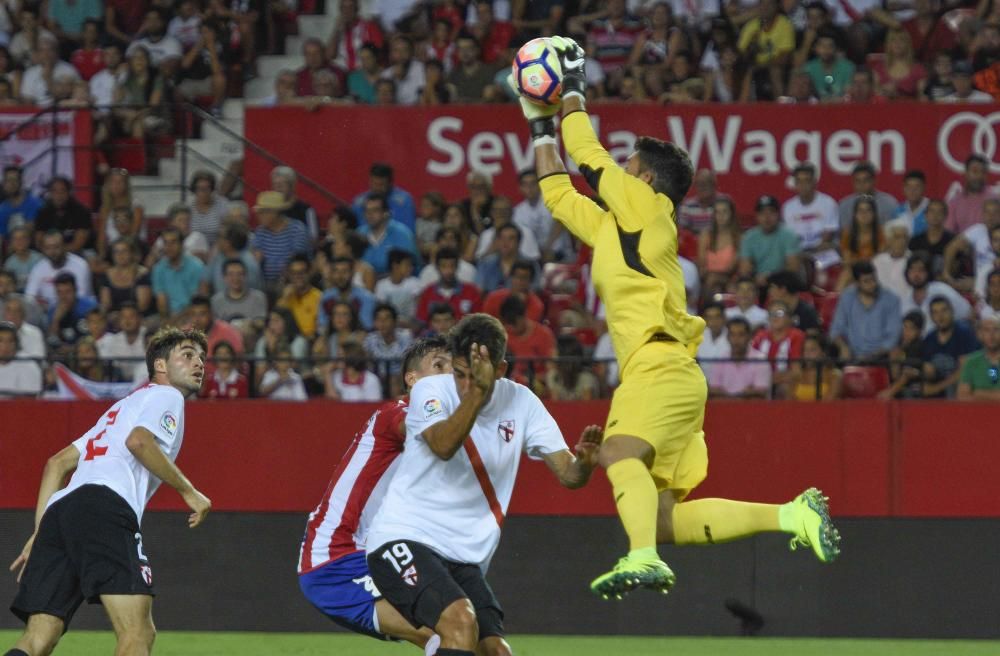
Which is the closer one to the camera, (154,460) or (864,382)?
(154,460)

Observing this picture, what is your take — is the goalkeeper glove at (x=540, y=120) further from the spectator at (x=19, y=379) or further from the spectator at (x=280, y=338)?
the spectator at (x=19, y=379)

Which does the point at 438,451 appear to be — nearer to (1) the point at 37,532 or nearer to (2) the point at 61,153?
(1) the point at 37,532

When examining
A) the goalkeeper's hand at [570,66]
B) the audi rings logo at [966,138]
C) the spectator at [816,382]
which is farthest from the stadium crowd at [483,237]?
the goalkeeper's hand at [570,66]

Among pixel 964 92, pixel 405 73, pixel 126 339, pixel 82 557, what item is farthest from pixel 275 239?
pixel 82 557

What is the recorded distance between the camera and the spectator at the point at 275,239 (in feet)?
48.1

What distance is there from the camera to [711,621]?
474 inches

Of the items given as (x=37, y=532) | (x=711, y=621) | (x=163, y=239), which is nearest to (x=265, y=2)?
(x=163, y=239)

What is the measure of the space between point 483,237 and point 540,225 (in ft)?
1.96

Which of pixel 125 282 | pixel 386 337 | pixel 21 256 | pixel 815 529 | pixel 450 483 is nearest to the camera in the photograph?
pixel 450 483

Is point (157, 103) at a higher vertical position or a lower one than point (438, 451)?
higher

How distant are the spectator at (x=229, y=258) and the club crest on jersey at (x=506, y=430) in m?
7.22

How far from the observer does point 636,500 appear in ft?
24.6

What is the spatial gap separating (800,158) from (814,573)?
4521 millimetres

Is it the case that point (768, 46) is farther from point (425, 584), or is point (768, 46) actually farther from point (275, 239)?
point (425, 584)
